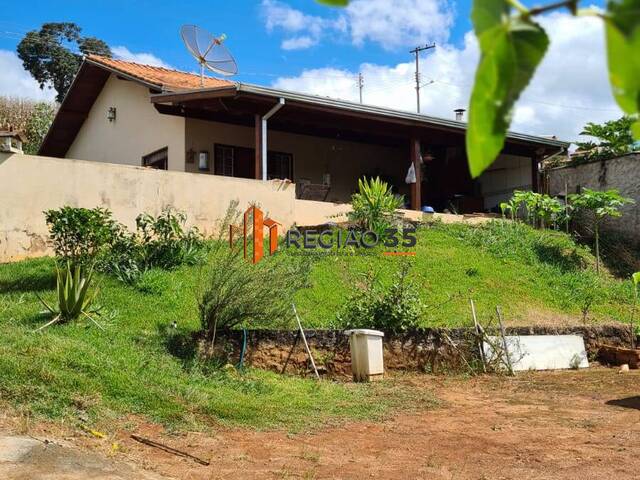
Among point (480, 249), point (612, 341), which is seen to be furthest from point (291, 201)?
point (612, 341)

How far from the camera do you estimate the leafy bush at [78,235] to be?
971 centimetres

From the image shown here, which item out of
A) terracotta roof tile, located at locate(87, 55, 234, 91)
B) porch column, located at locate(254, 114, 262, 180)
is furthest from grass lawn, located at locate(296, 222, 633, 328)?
terracotta roof tile, located at locate(87, 55, 234, 91)

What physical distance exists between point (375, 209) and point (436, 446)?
8672 millimetres

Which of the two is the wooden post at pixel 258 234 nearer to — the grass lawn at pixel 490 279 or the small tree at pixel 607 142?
the grass lawn at pixel 490 279

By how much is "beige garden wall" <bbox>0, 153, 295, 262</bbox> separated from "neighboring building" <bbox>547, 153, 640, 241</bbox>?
28.1ft

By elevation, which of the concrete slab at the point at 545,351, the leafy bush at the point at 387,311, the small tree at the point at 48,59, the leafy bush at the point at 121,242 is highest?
the small tree at the point at 48,59

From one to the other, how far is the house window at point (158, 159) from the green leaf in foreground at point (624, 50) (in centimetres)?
1628

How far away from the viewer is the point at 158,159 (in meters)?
16.8

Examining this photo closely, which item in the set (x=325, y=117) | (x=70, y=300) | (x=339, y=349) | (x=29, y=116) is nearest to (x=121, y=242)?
(x=70, y=300)

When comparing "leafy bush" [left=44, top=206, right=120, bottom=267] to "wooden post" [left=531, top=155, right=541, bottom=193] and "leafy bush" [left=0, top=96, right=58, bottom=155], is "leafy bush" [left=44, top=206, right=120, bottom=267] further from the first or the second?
"leafy bush" [left=0, top=96, right=58, bottom=155]

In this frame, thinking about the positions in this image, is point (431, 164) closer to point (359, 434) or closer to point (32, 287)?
point (32, 287)

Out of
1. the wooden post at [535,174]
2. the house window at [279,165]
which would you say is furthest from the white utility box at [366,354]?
the wooden post at [535,174]

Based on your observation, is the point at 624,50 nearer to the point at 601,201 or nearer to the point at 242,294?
the point at 242,294

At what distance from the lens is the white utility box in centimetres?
841
